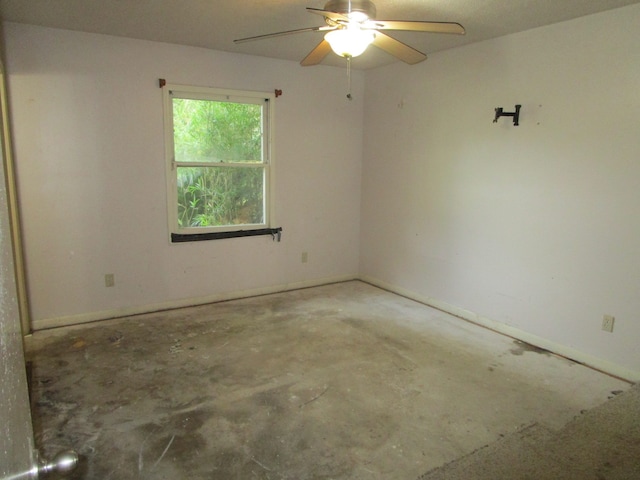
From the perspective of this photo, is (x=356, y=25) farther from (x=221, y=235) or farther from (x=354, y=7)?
(x=221, y=235)

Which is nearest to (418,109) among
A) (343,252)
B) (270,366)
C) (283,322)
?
(343,252)

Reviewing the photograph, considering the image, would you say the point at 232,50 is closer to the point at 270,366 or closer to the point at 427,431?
the point at 270,366

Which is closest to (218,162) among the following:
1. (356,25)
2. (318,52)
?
(318,52)

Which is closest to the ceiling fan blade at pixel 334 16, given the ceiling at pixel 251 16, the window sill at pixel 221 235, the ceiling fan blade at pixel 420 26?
the ceiling fan blade at pixel 420 26

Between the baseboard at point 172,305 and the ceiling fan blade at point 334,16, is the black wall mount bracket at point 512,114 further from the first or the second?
the baseboard at point 172,305

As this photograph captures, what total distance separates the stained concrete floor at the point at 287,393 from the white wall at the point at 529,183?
0.36 m

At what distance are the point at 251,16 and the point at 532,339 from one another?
3.30 meters

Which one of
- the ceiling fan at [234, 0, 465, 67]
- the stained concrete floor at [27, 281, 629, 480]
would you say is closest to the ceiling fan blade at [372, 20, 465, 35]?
the ceiling fan at [234, 0, 465, 67]

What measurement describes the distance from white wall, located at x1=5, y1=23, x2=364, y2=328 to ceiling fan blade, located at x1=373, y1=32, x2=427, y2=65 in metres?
1.93

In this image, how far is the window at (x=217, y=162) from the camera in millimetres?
4027

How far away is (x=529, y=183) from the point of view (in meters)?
3.41

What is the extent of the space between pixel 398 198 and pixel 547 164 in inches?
65.4

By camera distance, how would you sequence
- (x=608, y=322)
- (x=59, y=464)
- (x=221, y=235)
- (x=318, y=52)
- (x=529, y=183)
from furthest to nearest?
1. (x=221, y=235)
2. (x=529, y=183)
3. (x=608, y=322)
4. (x=318, y=52)
5. (x=59, y=464)

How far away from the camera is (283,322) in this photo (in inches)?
152
